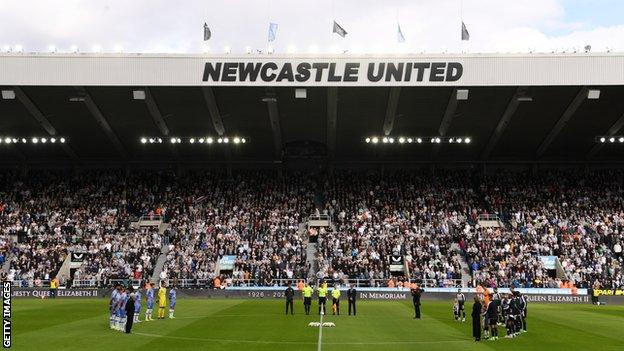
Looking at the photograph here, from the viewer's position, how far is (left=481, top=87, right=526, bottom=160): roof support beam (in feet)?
183

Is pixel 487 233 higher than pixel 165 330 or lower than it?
higher

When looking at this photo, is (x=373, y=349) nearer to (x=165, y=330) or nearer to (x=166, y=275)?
(x=165, y=330)

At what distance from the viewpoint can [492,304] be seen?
2684 centimetres

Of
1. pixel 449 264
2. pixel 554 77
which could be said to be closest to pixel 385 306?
pixel 449 264

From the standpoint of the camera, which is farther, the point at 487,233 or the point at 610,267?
the point at 487,233

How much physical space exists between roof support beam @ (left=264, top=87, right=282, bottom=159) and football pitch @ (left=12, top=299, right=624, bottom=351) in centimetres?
1916

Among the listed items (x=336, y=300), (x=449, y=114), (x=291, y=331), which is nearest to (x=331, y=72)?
(x=449, y=114)

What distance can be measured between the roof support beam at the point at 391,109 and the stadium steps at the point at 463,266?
35.4ft

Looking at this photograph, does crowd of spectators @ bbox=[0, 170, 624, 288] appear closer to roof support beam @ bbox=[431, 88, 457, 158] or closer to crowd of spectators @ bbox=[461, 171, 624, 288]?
crowd of spectators @ bbox=[461, 171, 624, 288]

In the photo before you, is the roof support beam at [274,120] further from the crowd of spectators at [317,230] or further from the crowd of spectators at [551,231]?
the crowd of spectators at [551,231]

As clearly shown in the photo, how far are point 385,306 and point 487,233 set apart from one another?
59.6 ft

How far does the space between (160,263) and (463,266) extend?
23471mm

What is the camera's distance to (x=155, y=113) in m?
58.5

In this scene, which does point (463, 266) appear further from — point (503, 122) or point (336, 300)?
point (336, 300)
